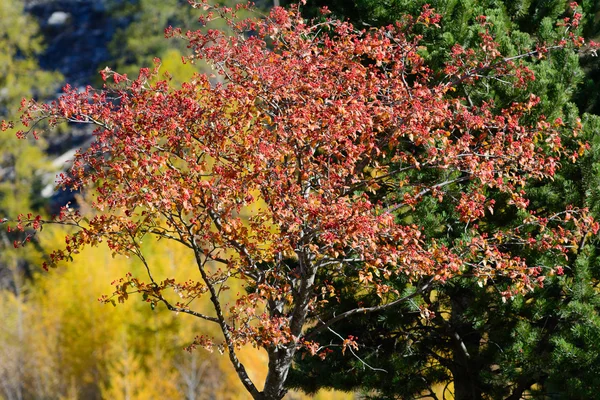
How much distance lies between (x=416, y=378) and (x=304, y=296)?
86.7 inches

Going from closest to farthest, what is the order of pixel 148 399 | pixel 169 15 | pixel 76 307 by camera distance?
pixel 148 399, pixel 76 307, pixel 169 15

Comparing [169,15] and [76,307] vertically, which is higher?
[169,15]

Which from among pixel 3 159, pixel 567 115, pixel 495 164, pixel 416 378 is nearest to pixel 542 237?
pixel 495 164

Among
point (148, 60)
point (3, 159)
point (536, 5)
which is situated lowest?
point (536, 5)

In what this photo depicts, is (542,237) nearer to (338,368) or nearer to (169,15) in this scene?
(338,368)

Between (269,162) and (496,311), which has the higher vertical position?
(269,162)

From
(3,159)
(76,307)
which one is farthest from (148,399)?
(3,159)

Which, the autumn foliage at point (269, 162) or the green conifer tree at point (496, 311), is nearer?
the autumn foliage at point (269, 162)

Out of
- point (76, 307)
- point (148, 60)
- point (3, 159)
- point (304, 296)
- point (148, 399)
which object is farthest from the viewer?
point (148, 60)

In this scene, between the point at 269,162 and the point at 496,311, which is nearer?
the point at 269,162

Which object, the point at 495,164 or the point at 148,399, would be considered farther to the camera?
the point at 148,399

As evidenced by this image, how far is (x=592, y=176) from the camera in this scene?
7.47 metres

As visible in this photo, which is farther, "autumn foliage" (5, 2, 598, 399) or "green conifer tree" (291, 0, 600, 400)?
"green conifer tree" (291, 0, 600, 400)

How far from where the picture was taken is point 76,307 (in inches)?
875
